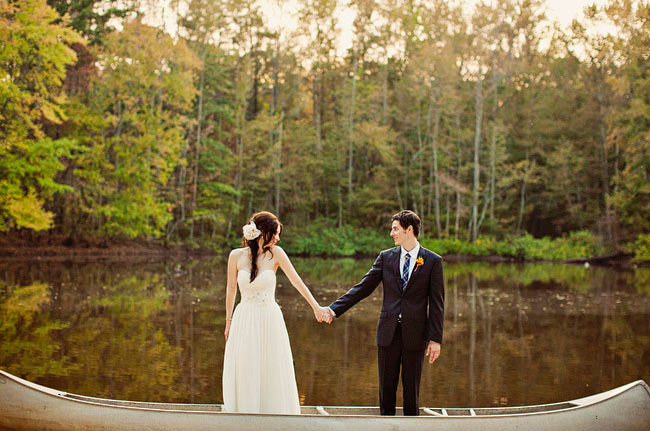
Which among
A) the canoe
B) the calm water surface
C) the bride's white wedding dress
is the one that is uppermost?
the bride's white wedding dress

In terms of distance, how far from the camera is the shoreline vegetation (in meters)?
32.2

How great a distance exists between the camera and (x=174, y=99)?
3434cm

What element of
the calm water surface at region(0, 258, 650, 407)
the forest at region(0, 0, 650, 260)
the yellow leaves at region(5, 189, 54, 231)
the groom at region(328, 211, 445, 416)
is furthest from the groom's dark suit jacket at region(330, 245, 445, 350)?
the forest at region(0, 0, 650, 260)

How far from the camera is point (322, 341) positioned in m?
11.7

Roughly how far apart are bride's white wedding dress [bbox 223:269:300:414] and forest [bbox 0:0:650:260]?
2571 centimetres

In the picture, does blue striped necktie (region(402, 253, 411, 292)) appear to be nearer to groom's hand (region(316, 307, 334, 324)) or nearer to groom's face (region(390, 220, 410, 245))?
groom's face (region(390, 220, 410, 245))

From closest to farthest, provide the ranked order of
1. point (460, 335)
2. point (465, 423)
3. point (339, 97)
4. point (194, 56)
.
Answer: point (465, 423), point (460, 335), point (194, 56), point (339, 97)

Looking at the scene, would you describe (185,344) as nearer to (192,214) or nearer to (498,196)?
(192,214)

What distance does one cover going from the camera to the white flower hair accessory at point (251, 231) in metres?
5.56

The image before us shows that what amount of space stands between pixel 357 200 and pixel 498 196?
26.6ft

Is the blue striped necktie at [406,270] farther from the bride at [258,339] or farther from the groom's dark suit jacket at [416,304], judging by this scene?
the bride at [258,339]

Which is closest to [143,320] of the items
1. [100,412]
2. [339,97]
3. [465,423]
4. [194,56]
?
[100,412]

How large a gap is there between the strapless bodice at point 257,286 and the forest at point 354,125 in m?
25.7

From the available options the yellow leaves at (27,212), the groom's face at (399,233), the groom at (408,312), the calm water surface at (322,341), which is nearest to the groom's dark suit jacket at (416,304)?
the groom at (408,312)
